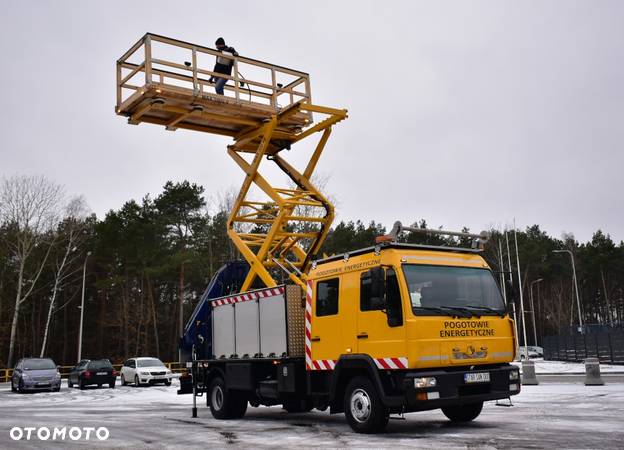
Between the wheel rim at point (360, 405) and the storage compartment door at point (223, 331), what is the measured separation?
404 centimetres

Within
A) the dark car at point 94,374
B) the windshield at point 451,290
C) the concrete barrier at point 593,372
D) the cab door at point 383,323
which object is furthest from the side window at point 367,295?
the dark car at point 94,374

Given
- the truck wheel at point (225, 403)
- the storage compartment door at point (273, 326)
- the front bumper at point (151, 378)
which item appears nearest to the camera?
the storage compartment door at point (273, 326)

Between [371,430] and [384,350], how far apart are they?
128cm

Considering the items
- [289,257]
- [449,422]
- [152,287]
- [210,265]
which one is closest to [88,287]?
[152,287]

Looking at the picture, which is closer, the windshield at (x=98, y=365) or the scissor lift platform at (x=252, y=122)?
the scissor lift platform at (x=252, y=122)

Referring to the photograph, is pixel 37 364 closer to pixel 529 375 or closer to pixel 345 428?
pixel 529 375

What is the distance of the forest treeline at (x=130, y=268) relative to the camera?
167ft

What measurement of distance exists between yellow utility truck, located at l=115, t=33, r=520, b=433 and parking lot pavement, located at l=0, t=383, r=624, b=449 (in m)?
0.49

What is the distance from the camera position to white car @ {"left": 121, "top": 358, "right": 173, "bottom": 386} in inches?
1222

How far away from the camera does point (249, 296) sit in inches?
504

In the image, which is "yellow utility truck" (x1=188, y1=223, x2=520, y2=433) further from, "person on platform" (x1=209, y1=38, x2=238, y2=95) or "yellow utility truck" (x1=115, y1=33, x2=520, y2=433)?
"person on platform" (x1=209, y1=38, x2=238, y2=95)

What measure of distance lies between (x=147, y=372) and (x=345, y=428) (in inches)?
883

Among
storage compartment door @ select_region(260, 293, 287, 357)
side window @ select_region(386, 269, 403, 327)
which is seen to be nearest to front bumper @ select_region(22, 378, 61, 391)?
storage compartment door @ select_region(260, 293, 287, 357)

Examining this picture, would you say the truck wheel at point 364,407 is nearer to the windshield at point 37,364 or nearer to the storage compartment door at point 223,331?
the storage compartment door at point 223,331
